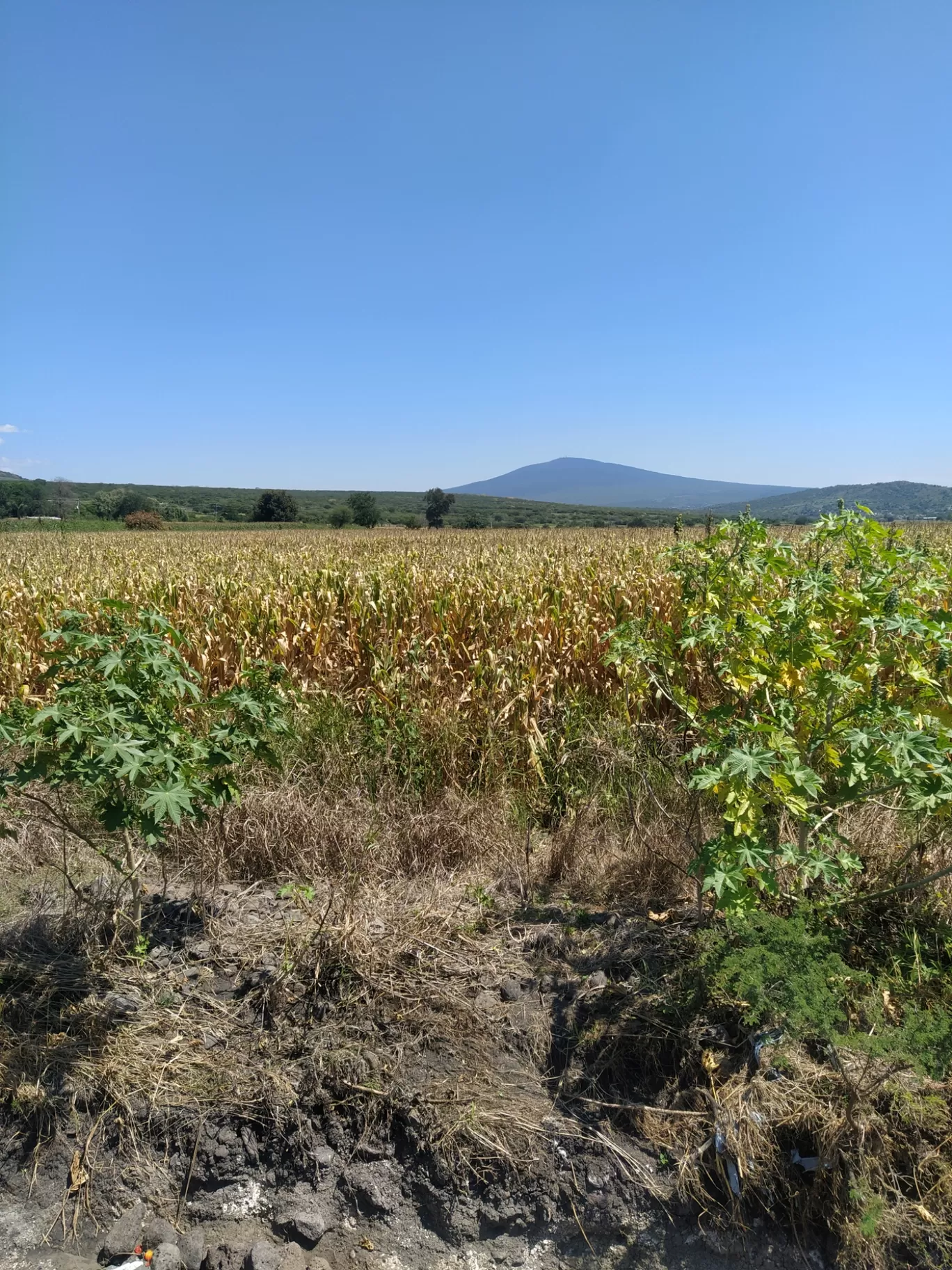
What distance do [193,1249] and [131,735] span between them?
5.19ft

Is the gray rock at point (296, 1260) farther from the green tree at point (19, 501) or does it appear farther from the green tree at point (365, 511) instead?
the green tree at point (19, 501)

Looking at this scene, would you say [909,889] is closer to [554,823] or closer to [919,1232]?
[919,1232]

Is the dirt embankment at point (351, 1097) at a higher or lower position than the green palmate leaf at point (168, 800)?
lower

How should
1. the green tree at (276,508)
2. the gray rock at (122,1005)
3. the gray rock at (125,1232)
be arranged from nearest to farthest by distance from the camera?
the gray rock at (125,1232) < the gray rock at (122,1005) < the green tree at (276,508)

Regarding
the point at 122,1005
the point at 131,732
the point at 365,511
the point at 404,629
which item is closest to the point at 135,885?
the point at 122,1005

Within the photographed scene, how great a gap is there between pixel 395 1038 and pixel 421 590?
4.74 metres

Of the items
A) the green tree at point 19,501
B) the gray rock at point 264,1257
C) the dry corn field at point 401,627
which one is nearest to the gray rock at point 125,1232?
the gray rock at point 264,1257

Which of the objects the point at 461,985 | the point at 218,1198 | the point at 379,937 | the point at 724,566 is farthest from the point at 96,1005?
the point at 724,566

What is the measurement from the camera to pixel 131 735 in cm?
254

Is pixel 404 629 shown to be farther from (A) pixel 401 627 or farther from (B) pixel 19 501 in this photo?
(B) pixel 19 501

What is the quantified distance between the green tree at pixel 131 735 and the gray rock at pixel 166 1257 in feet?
3.82

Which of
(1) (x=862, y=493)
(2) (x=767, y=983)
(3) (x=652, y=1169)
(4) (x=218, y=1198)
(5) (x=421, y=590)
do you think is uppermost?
(1) (x=862, y=493)

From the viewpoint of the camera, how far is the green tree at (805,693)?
2270 millimetres

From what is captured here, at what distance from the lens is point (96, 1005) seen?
107 inches
